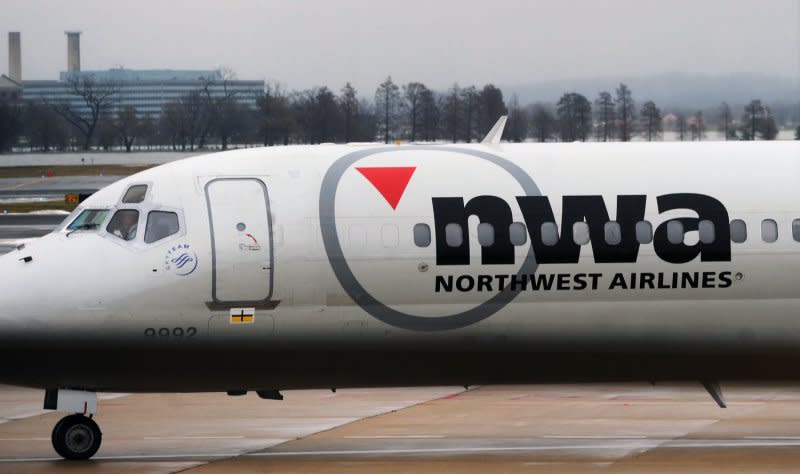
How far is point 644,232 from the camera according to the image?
727 inches

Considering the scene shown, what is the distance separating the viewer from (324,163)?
61.3 ft

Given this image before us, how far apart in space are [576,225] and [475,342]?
187 centimetres

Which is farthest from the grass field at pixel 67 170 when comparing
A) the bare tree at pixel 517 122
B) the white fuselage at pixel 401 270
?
the white fuselage at pixel 401 270

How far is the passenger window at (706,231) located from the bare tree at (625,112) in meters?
53.4

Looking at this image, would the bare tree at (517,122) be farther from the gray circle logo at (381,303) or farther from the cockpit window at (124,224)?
the cockpit window at (124,224)

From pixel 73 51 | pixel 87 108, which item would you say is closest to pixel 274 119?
pixel 87 108

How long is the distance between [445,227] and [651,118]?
53985 millimetres

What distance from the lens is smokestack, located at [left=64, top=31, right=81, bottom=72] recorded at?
186125 millimetres

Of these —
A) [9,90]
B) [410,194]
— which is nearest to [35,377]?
[410,194]

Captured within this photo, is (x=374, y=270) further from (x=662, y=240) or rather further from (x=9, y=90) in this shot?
(x=9, y=90)

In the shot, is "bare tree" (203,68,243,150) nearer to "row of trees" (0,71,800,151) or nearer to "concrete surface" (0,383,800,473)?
"row of trees" (0,71,800,151)

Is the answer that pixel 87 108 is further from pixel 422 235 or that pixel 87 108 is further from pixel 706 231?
pixel 706 231

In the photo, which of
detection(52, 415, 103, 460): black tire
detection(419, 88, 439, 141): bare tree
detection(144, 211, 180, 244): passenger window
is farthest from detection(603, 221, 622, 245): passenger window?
detection(419, 88, 439, 141): bare tree

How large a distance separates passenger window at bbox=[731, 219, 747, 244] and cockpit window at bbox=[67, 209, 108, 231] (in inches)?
298
